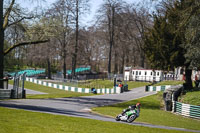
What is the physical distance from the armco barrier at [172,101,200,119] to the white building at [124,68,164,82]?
82.4ft

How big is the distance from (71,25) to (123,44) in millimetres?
19044

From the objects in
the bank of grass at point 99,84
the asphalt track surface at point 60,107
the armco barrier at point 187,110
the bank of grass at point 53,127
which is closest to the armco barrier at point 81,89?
the bank of grass at point 99,84

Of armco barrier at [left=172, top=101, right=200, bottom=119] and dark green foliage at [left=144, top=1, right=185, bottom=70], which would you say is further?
dark green foliage at [left=144, top=1, right=185, bottom=70]

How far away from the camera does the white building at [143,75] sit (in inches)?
1961

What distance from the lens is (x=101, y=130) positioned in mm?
11656

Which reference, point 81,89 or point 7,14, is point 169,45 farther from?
point 7,14

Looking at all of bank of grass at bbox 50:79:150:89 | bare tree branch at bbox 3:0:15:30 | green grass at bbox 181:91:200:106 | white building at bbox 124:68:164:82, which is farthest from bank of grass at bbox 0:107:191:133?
white building at bbox 124:68:164:82

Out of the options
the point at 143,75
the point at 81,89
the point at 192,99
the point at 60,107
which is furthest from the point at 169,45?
the point at 143,75

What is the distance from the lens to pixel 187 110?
22422mm

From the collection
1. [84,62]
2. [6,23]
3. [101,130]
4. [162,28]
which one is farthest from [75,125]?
[84,62]

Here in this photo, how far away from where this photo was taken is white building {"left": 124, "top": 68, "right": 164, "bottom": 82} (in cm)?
4981

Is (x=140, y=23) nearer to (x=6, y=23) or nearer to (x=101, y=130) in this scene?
(x=6, y=23)

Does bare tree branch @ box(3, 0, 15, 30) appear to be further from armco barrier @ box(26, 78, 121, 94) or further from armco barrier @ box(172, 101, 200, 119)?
armco barrier @ box(26, 78, 121, 94)

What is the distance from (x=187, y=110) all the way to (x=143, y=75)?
29.8m
